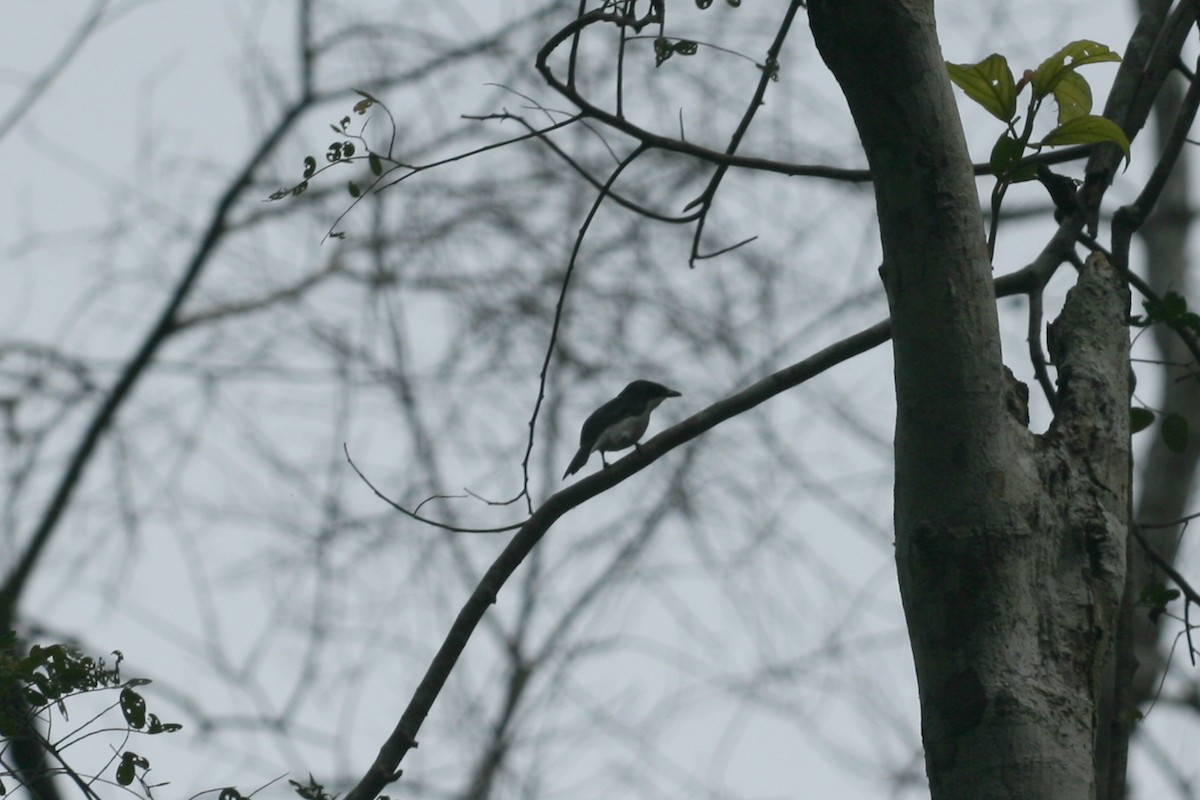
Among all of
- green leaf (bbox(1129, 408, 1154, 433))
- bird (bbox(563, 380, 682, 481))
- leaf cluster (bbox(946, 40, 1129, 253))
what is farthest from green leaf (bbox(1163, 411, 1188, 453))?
bird (bbox(563, 380, 682, 481))

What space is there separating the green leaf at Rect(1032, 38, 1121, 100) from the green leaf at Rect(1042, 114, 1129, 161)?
7 centimetres

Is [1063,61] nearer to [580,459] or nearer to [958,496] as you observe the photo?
[958,496]

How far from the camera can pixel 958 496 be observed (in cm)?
182

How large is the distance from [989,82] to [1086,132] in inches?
7.8

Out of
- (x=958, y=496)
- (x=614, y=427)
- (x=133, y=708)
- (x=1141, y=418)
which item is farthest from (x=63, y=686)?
(x=614, y=427)

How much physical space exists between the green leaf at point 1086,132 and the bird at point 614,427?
3470 millimetres

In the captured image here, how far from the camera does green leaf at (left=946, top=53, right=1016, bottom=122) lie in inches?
84.8

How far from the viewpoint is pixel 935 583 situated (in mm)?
1819

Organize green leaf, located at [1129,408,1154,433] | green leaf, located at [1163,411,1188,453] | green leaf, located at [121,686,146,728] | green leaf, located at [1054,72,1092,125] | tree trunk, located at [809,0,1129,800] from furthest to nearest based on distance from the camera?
1. green leaf, located at [1163,411,1188,453]
2. green leaf, located at [1129,408,1154,433]
3. green leaf, located at [1054,72,1092,125]
4. green leaf, located at [121,686,146,728]
5. tree trunk, located at [809,0,1129,800]

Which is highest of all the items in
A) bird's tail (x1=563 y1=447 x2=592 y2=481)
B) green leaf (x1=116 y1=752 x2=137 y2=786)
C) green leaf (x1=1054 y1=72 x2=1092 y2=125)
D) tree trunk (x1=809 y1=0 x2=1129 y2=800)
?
bird's tail (x1=563 y1=447 x2=592 y2=481)

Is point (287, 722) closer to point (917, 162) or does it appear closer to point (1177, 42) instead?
point (1177, 42)

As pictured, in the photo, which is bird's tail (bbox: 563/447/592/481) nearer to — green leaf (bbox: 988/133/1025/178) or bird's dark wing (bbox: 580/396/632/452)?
bird's dark wing (bbox: 580/396/632/452)

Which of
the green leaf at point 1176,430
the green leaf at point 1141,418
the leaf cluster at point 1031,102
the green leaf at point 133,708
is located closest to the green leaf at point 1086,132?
the leaf cluster at point 1031,102

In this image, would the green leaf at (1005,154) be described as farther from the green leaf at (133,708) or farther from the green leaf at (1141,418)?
the green leaf at (133,708)
